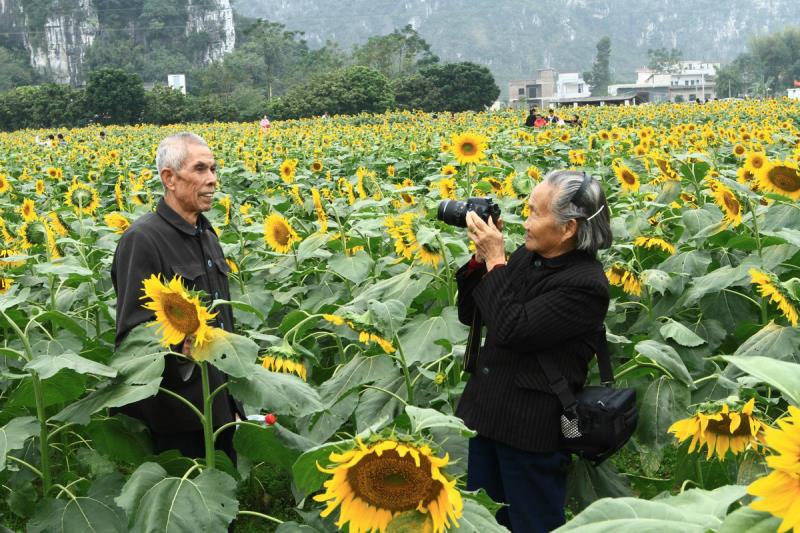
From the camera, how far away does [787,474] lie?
93cm

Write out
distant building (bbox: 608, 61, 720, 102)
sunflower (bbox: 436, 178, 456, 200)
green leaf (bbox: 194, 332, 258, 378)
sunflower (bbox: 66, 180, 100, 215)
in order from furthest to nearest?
distant building (bbox: 608, 61, 720, 102)
sunflower (bbox: 66, 180, 100, 215)
sunflower (bbox: 436, 178, 456, 200)
green leaf (bbox: 194, 332, 258, 378)

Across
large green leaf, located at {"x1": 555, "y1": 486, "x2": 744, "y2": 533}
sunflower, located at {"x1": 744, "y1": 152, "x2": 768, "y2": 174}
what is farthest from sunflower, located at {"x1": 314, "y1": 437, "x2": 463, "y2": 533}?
sunflower, located at {"x1": 744, "y1": 152, "x2": 768, "y2": 174}

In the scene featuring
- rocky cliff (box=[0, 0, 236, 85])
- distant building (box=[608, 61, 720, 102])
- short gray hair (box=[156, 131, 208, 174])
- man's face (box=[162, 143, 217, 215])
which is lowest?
distant building (box=[608, 61, 720, 102])

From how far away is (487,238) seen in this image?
2533mm

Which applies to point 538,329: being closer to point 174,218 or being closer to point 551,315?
point 551,315

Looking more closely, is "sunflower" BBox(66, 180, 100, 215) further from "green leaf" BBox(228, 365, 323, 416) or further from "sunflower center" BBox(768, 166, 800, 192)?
"green leaf" BBox(228, 365, 323, 416)

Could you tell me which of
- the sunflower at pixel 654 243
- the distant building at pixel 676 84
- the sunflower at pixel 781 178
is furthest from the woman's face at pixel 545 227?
the distant building at pixel 676 84

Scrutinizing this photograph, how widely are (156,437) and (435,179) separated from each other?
3.24 metres

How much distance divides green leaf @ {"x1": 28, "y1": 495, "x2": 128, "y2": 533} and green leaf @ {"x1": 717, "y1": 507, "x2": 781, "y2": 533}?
1.79 m

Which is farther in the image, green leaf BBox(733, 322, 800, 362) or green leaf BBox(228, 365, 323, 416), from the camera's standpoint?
green leaf BBox(733, 322, 800, 362)

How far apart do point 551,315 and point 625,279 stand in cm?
→ 108

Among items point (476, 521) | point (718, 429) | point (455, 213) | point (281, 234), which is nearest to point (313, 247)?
point (281, 234)

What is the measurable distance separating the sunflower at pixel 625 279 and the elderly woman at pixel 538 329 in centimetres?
91

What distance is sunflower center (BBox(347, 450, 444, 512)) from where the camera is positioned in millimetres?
1381
